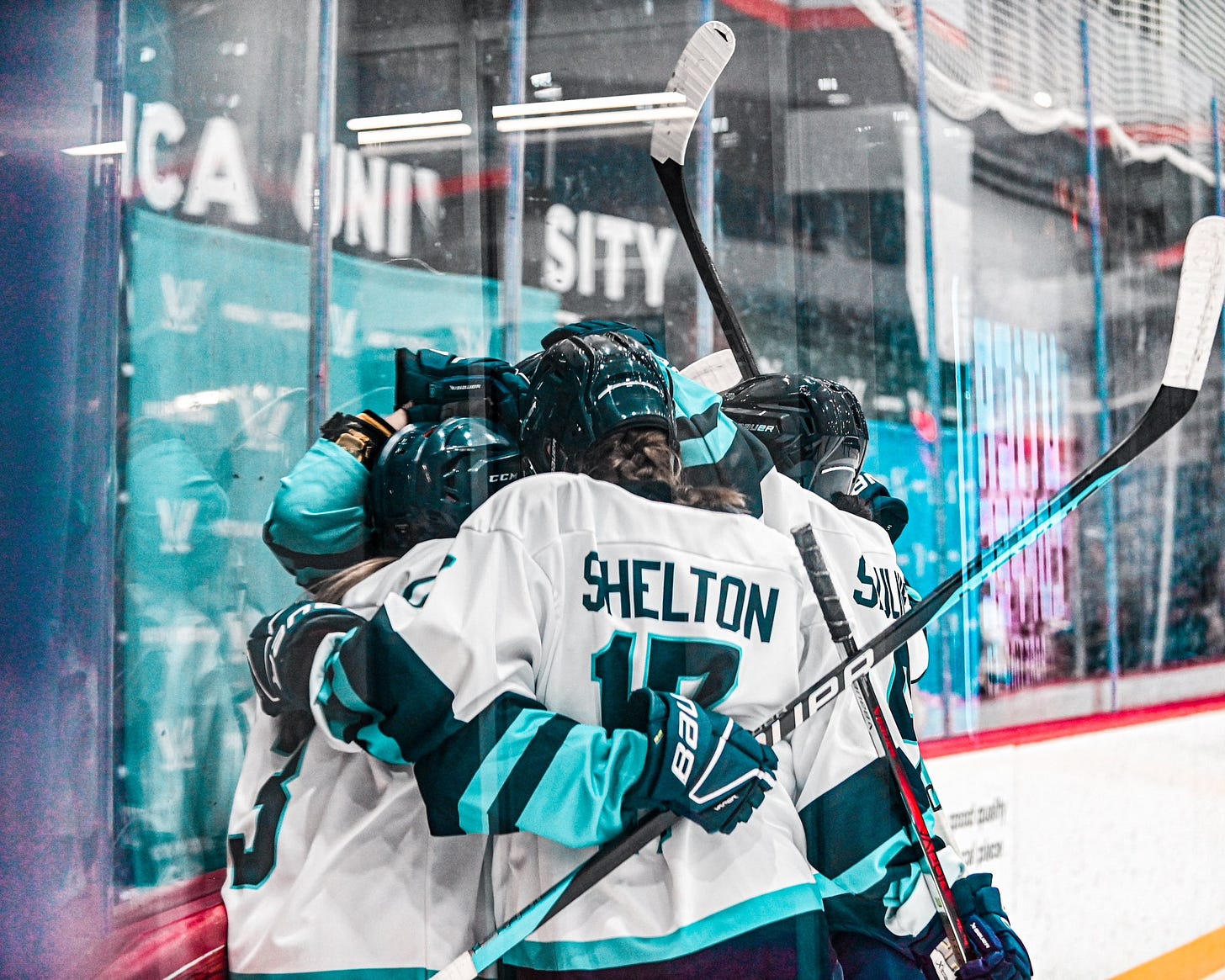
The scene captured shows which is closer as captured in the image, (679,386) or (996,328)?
(679,386)

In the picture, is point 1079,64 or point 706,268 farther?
point 1079,64

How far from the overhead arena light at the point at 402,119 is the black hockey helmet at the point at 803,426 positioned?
1.52 ft

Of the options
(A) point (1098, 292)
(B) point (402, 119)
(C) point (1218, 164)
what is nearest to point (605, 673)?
(B) point (402, 119)

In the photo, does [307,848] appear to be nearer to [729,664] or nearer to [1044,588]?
[729,664]

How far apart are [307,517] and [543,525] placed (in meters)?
0.24

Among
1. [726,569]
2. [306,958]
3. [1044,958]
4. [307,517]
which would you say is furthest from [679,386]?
[1044,958]

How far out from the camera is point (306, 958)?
107 cm

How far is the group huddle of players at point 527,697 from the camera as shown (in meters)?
1.05

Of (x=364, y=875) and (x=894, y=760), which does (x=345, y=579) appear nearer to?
(x=364, y=875)

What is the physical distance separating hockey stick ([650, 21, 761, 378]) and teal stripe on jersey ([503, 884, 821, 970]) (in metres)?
0.64

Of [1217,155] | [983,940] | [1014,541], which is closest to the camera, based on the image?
[983,940]

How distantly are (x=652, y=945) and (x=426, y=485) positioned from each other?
54cm

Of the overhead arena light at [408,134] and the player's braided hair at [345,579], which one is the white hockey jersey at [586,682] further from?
the overhead arena light at [408,134]

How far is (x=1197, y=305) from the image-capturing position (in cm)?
148
